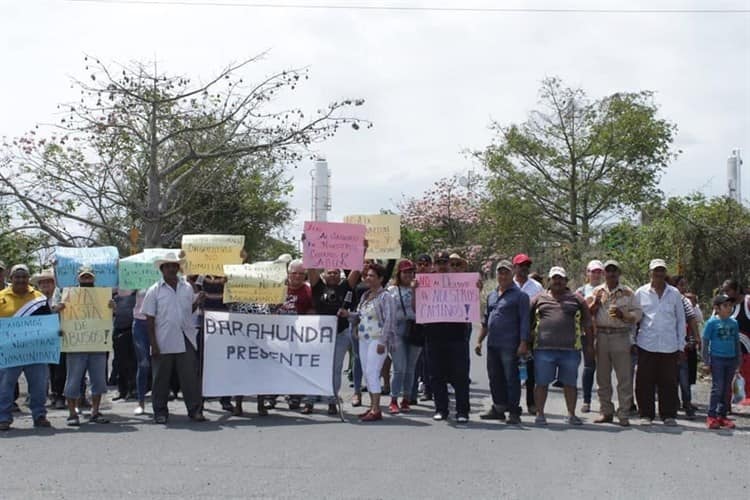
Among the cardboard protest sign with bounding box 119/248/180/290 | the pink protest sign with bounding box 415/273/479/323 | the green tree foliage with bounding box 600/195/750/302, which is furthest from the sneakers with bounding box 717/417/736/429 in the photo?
the green tree foliage with bounding box 600/195/750/302

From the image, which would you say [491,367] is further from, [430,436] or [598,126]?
[598,126]

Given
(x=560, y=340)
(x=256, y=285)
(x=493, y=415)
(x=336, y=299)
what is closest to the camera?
(x=560, y=340)

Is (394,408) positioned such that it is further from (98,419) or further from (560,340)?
(98,419)

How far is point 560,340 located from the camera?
36.7ft

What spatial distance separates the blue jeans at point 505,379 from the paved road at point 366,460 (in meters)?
0.31

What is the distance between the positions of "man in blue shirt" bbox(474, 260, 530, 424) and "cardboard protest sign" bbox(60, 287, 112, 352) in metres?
4.48

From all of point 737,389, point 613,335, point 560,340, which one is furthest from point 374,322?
point 737,389

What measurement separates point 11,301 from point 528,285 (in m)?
6.17

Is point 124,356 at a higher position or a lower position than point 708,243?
lower

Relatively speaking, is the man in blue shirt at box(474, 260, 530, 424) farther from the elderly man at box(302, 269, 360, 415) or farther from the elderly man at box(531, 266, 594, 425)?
the elderly man at box(302, 269, 360, 415)

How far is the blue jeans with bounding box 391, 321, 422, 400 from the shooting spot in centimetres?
1227

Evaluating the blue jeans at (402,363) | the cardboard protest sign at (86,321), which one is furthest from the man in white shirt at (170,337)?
the blue jeans at (402,363)

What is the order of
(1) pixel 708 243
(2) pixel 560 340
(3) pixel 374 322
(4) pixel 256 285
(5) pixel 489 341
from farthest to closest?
(1) pixel 708 243 → (4) pixel 256 285 → (3) pixel 374 322 → (5) pixel 489 341 → (2) pixel 560 340

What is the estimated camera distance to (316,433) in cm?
1045
